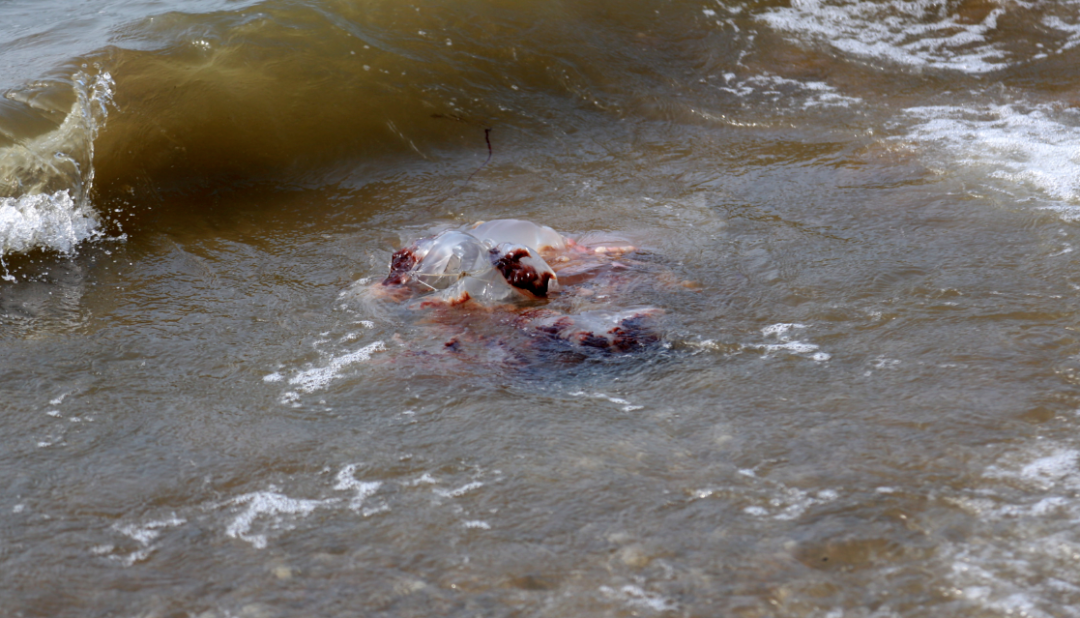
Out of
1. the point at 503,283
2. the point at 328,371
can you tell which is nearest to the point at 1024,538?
the point at 503,283

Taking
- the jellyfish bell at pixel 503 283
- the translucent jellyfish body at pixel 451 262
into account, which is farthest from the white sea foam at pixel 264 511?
the translucent jellyfish body at pixel 451 262

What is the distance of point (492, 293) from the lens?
3576mm

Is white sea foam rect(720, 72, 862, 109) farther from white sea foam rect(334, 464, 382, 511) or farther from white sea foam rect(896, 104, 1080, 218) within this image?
white sea foam rect(334, 464, 382, 511)

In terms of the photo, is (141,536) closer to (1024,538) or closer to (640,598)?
(640,598)

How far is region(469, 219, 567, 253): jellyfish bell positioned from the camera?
12.9ft

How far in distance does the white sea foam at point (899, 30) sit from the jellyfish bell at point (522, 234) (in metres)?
3.89

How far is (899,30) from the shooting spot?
7.10 m

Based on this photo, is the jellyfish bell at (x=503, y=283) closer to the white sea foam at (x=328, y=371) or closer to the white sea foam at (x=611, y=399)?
the white sea foam at (x=328, y=371)

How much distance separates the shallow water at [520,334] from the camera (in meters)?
2.12

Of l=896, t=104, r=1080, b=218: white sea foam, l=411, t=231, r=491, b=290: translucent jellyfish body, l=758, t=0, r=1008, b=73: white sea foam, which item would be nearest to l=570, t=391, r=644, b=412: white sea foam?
l=411, t=231, r=491, b=290: translucent jellyfish body

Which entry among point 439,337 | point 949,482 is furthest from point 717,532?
point 439,337

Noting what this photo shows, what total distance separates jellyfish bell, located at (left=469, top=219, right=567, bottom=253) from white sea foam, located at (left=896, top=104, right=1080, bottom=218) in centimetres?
228

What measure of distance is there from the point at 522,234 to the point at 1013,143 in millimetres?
3051

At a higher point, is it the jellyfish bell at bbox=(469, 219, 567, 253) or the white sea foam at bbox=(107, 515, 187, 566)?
the jellyfish bell at bbox=(469, 219, 567, 253)
